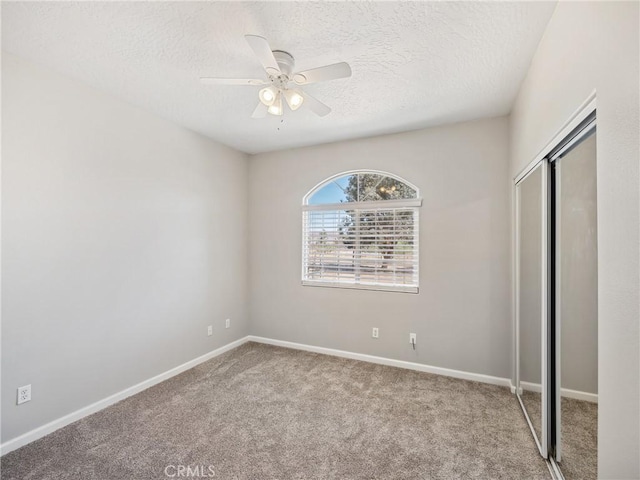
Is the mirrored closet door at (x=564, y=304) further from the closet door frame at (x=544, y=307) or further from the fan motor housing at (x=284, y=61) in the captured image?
the fan motor housing at (x=284, y=61)

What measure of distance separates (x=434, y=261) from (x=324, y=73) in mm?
2285

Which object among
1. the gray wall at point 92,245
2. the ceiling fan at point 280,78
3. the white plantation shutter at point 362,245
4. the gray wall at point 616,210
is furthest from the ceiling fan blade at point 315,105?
the gray wall at point 92,245

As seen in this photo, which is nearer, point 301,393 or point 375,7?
point 375,7

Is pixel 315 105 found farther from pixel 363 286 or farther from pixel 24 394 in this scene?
pixel 24 394

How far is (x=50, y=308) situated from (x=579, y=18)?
3.58m

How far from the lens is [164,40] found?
73.7 inches

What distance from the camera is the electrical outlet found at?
2057 millimetres

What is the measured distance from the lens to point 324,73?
67.6 inches

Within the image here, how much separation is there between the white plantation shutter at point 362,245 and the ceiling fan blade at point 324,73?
1.93 meters

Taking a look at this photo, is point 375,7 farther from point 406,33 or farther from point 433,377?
point 433,377

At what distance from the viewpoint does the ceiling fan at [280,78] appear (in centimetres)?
165

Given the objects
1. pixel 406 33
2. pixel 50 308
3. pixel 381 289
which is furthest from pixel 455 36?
pixel 50 308

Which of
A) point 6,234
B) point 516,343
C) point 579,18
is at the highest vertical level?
point 579,18

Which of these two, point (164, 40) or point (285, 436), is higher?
point (164, 40)
